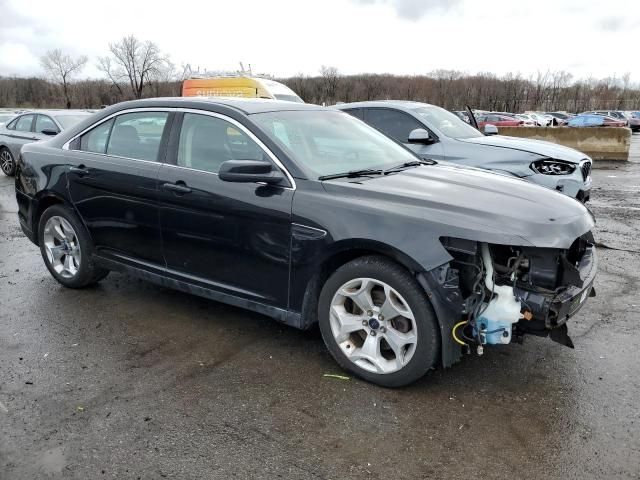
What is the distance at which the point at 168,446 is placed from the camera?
109 inches

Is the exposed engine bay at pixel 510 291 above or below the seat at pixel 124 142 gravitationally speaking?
below

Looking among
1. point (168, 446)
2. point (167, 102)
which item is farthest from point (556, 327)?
point (167, 102)

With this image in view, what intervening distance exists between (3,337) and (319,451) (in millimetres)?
2712

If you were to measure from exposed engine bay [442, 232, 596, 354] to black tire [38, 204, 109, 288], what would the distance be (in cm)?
323

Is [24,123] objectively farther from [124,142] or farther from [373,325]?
[373,325]

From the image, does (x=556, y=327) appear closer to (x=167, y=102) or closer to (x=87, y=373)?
(x=87, y=373)

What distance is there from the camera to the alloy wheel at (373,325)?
322 cm

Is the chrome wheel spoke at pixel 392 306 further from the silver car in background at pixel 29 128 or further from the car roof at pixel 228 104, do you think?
the silver car in background at pixel 29 128

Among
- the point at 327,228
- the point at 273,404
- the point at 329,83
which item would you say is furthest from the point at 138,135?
the point at 329,83

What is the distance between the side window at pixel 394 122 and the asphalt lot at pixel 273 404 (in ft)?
13.2

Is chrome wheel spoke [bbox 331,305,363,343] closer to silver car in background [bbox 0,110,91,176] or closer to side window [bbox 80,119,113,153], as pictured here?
side window [bbox 80,119,113,153]

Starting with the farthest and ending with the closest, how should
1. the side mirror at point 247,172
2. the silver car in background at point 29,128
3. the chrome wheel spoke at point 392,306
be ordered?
1. the silver car in background at point 29,128
2. the side mirror at point 247,172
3. the chrome wheel spoke at point 392,306

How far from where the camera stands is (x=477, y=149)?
7.37 m

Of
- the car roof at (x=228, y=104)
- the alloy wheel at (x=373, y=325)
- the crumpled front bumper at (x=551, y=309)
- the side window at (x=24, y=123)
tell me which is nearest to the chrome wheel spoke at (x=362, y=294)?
the alloy wheel at (x=373, y=325)
